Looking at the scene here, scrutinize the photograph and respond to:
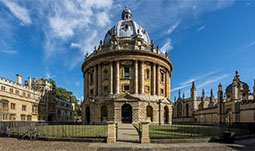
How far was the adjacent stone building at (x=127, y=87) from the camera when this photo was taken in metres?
31.2

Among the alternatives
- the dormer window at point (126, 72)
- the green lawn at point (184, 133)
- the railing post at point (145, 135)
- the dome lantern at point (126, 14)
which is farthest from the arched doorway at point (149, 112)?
the dome lantern at point (126, 14)

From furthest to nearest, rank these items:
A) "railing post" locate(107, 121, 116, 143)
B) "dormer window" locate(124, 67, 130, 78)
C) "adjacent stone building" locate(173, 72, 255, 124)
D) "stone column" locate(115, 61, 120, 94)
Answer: "dormer window" locate(124, 67, 130, 78) < "stone column" locate(115, 61, 120, 94) < "adjacent stone building" locate(173, 72, 255, 124) < "railing post" locate(107, 121, 116, 143)

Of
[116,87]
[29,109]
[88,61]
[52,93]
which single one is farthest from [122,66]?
[52,93]

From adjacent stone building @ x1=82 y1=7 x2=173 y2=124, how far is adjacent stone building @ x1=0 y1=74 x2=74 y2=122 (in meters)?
16.9

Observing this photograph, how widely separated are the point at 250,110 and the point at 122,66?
24.2 metres

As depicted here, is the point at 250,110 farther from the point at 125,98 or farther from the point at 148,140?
the point at 148,140

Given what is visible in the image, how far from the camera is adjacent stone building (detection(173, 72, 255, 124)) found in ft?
97.3

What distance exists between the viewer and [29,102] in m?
43.9

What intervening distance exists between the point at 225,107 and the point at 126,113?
21.4 meters

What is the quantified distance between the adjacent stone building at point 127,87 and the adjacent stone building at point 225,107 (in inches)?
462

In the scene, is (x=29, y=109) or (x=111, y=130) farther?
(x=29, y=109)

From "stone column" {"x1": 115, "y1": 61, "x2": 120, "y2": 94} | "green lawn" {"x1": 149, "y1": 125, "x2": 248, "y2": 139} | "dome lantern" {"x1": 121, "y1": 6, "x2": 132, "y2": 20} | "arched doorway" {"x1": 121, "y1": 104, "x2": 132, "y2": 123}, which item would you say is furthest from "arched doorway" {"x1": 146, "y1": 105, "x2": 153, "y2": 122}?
"dome lantern" {"x1": 121, "y1": 6, "x2": 132, "y2": 20}

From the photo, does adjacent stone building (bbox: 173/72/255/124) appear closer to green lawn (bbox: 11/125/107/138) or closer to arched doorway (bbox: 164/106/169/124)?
arched doorway (bbox: 164/106/169/124)

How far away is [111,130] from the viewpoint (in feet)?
39.7
